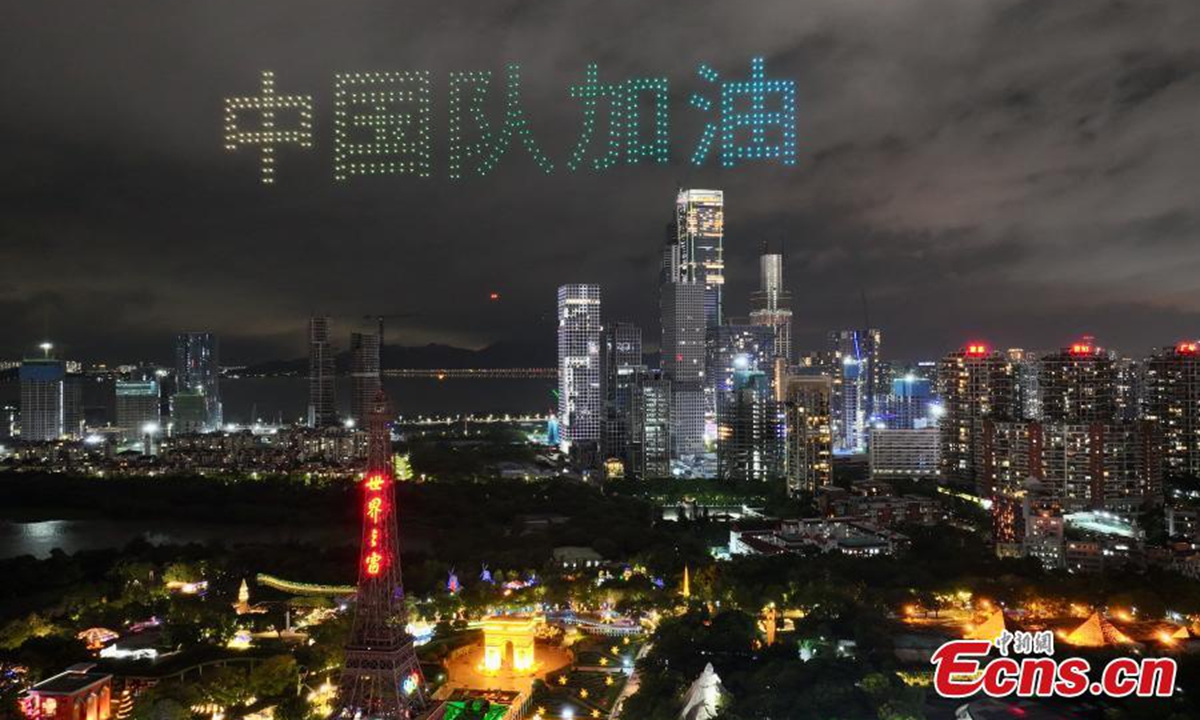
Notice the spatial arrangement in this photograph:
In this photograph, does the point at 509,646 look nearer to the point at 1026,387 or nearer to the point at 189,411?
the point at 1026,387

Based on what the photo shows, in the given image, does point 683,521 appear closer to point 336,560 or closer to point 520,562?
point 520,562

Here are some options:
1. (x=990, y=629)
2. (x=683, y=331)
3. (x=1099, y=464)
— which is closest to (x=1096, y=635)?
(x=990, y=629)

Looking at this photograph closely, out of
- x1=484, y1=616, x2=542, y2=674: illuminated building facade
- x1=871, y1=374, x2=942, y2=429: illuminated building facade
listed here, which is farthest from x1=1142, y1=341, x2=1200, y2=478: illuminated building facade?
x1=484, y1=616, x2=542, y2=674: illuminated building facade

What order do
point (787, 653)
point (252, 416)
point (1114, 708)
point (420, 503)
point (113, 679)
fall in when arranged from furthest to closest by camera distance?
point (252, 416), point (420, 503), point (787, 653), point (113, 679), point (1114, 708)

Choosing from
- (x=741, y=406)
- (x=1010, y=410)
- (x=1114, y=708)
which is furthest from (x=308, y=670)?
(x=1010, y=410)

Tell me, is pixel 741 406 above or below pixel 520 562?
above

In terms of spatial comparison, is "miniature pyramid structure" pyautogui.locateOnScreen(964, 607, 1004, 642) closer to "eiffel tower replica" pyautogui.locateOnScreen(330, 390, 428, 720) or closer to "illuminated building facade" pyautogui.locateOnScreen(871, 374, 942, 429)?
"eiffel tower replica" pyautogui.locateOnScreen(330, 390, 428, 720)
